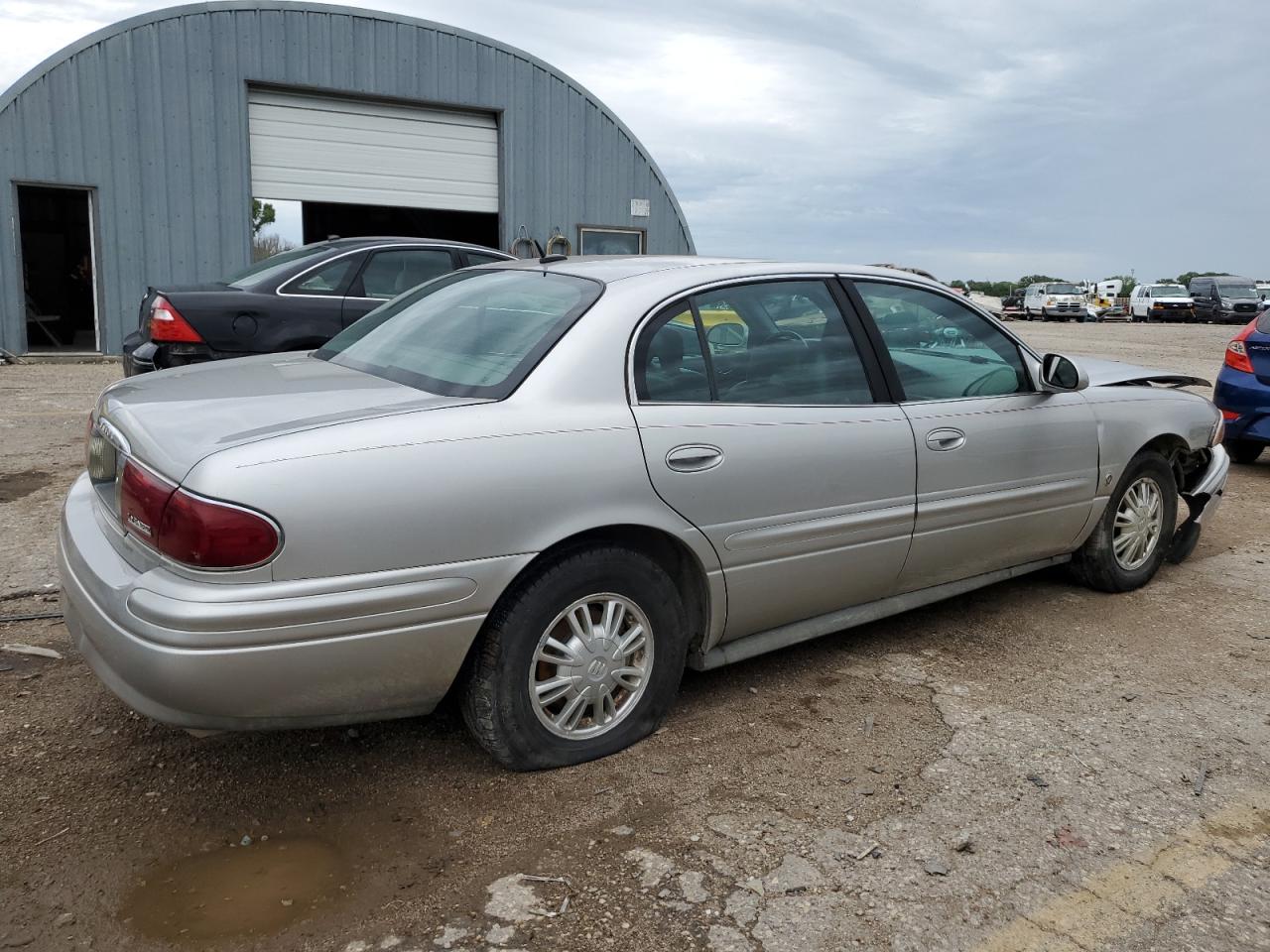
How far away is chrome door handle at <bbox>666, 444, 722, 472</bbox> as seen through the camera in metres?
3.17

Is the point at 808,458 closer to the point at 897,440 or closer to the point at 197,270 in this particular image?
the point at 897,440

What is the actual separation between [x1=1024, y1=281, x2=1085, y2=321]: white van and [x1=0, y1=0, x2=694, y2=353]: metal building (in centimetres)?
3103

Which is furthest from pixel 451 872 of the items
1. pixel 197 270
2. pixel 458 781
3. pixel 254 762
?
pixel 197 270

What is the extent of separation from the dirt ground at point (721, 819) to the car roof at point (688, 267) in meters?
1.47

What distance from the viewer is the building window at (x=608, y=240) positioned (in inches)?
691

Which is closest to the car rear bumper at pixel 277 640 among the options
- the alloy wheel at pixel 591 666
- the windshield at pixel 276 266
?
the alloy wheel at pixel 591 666

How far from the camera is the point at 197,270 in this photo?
47.9 feet

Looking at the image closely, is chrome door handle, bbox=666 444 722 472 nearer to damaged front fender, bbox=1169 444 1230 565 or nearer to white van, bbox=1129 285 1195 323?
damaged front fender, bbox=1169 444 1230 565

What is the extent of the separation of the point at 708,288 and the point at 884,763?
1.62m

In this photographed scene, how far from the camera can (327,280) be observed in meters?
8.00

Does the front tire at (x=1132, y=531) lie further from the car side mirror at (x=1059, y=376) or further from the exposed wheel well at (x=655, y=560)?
the exposed wheel well at (x=655, y=560)

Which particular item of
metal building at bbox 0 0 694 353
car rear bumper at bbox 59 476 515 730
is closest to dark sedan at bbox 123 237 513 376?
car rear bumper at bbox 59 476 515 730

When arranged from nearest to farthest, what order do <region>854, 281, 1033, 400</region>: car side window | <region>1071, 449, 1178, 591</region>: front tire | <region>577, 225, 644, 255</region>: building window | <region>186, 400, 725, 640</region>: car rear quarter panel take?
<region>186, 400, 725, 640</region>: car rear quarter panel
<region>854, 281, 1033, 400</region>: car side window
<region>1071, 449, 1178, 591</region>: front tire
<region>577, 225, 644, 255</region>: building window

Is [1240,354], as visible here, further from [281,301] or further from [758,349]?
[281,301]
